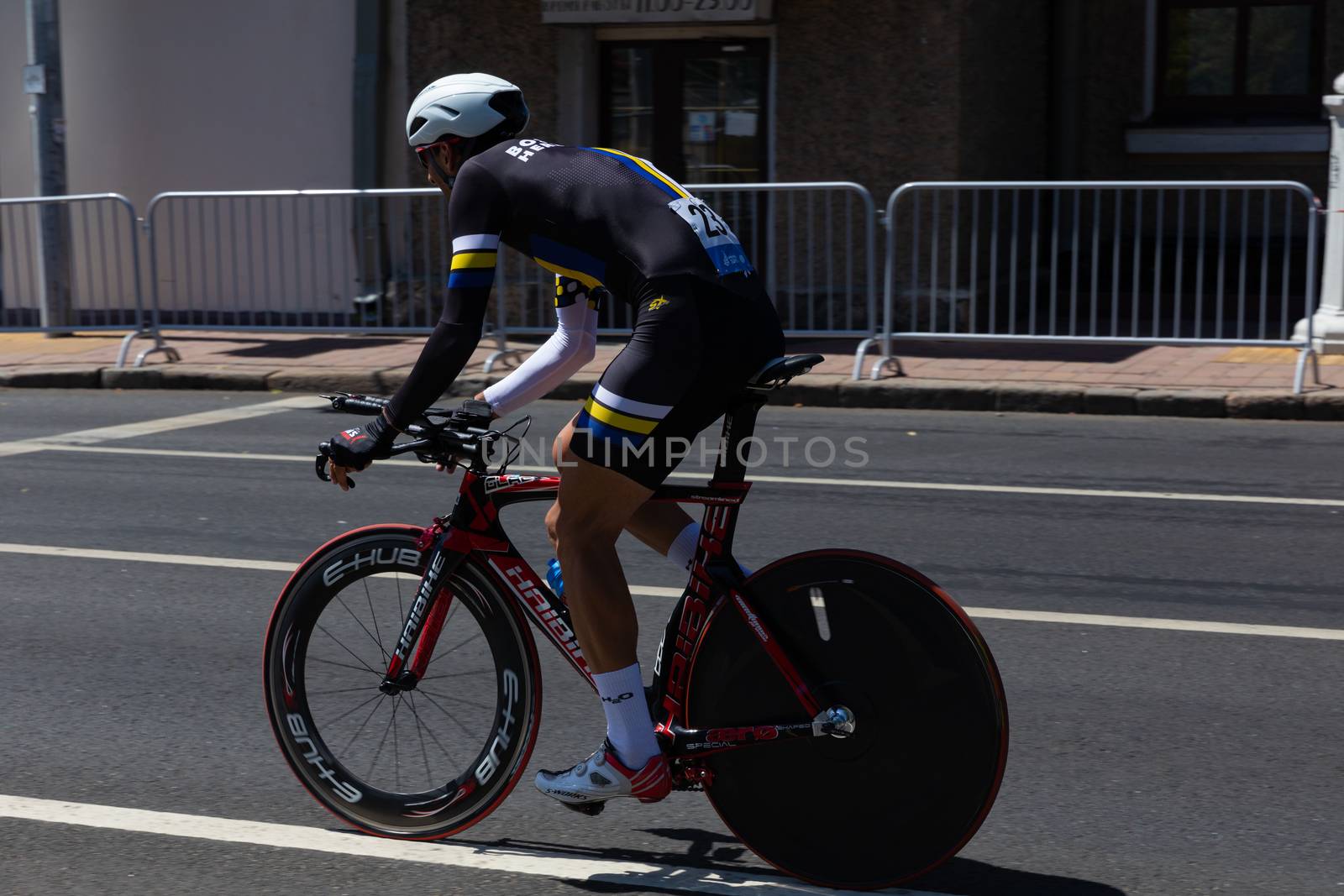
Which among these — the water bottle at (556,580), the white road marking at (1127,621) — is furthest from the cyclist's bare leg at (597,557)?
the white road marking at (1127,621)

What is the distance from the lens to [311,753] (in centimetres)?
392

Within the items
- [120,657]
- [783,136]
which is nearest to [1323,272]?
[783,136]

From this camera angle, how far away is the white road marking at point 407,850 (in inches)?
142

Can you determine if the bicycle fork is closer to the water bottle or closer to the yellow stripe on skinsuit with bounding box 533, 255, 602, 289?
the water bottle

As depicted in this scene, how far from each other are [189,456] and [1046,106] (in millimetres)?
9510

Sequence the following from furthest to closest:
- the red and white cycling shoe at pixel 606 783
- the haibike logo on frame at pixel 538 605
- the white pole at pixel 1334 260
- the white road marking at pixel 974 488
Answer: the white pole at pixel 1334 260 < the white road marking at pixel 974 488 < the haibike logo on frame at pixel 538 605 < the red and white cycling shoe at pixel 606 783

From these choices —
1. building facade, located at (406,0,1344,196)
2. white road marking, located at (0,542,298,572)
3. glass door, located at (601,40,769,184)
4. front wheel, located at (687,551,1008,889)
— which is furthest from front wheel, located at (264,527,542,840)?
glass door, located at (601,40,769,184)

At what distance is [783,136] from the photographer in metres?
14.0

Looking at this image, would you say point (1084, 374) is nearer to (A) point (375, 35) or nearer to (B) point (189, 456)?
(B) point (189, 456)

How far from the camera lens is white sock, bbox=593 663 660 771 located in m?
3.60

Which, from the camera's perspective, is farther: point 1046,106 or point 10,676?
point 1046,106

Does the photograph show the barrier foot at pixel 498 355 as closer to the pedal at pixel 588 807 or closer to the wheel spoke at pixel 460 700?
the wheel spoke at pixel 460 700

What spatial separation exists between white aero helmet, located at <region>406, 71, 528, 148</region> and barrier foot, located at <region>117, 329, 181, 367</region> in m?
9.52

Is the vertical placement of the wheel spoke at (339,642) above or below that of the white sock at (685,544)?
below
